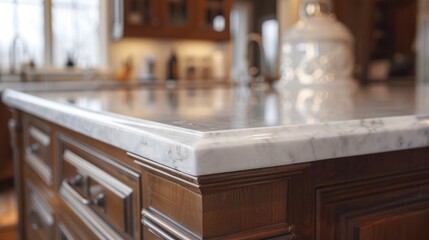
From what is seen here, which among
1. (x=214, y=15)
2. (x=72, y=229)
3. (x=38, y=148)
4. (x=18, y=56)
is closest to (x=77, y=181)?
(x=72, y=229)

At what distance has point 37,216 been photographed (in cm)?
127

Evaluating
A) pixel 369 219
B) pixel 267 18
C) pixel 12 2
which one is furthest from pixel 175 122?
pixel 267 18

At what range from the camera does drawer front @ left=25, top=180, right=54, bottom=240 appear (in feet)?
3.61

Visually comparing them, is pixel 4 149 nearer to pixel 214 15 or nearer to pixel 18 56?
pixel 18 56

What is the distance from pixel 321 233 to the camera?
0.51m

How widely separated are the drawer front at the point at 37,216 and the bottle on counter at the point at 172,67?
106 inches

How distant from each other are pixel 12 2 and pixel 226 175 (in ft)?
11.9

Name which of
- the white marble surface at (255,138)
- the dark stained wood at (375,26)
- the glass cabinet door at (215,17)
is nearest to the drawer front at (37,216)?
the white marble surface at (255,138)

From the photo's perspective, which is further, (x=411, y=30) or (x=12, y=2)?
(x=411, y=30)

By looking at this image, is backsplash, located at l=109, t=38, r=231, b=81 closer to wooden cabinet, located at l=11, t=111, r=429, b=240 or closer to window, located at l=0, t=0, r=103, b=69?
→ window, located at l=0, t=0, r=103, b=69

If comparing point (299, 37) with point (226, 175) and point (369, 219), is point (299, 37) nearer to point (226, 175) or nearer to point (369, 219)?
point (369, 219)

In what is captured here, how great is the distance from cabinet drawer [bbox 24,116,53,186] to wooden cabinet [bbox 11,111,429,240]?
0.32m

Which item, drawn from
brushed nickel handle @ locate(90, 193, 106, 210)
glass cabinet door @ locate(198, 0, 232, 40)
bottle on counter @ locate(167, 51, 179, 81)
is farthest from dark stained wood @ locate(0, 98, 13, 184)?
brushed nickel handle @ locate(90, 193, 106, 210)

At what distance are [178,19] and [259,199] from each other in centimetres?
357
